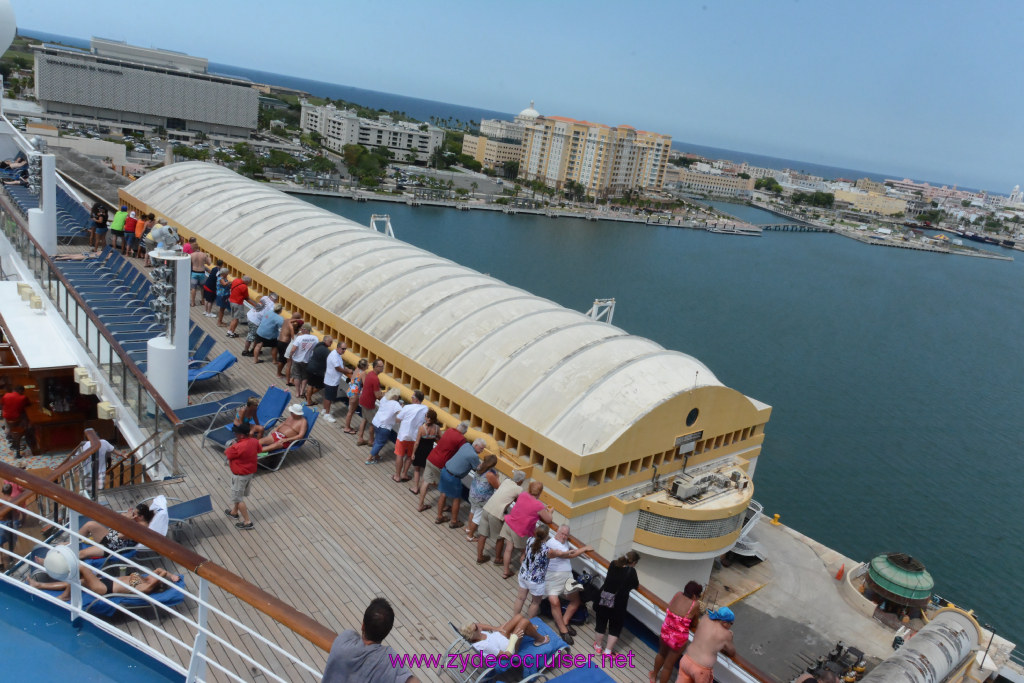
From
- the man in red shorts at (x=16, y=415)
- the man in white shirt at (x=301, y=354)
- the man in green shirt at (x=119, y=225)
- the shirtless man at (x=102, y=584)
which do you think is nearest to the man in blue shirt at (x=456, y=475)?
the shirtless man at (x=102, y=584)

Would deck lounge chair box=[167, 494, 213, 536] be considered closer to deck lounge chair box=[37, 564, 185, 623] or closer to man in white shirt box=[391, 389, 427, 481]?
deck lounge chair box=[37, 564, 185, 623]

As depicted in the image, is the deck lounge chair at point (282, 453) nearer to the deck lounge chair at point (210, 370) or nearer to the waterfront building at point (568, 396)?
the deck lounge chair at point (210, 370)

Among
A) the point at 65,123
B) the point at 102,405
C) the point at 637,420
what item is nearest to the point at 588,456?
the point at 637,420

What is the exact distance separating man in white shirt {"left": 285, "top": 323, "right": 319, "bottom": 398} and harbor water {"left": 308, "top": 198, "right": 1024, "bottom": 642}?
1093 inches

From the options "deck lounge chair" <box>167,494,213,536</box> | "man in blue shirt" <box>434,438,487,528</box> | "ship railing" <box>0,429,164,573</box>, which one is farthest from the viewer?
"man in blue shirt" <box>434,438,487,528</box>

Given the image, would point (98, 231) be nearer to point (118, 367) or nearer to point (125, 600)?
point (118, 367)

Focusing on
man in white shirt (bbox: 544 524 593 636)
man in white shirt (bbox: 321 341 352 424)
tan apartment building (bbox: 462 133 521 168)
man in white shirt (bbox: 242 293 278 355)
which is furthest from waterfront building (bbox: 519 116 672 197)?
man in white shirt (bbox: 544 524 593 636)

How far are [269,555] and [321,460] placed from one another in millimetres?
2923

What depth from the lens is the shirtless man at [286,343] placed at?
47.9 ft

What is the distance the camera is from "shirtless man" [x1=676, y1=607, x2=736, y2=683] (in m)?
6.59

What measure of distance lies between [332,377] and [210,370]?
8.33 feet

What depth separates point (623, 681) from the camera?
764 cm

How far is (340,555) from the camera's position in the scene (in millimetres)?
9211

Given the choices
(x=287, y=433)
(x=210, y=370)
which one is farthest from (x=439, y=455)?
(x=210, y=370)
